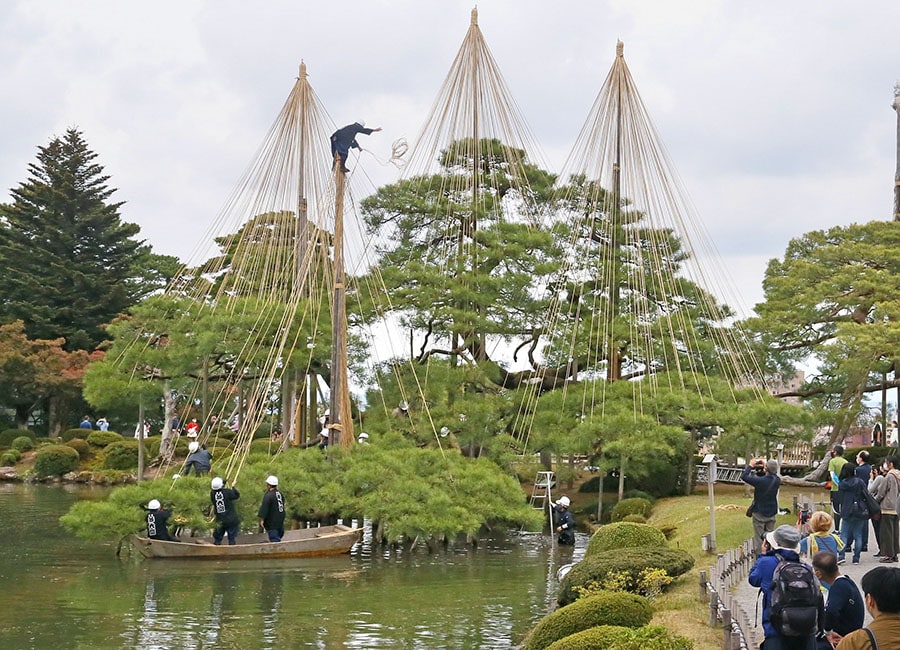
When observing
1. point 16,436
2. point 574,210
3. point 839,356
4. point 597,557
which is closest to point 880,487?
point 597,557

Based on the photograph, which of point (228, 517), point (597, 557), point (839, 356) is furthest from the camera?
point (839, 356)

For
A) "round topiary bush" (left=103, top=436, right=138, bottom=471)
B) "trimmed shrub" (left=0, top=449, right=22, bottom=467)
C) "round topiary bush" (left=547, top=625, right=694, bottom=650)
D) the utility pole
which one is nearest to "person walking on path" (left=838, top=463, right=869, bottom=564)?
"round topiary bush" (left=547, top=625, right=694, bottom=650)

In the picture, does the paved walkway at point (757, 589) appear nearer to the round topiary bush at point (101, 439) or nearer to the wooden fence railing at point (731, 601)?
the wooden fence railing at point (731, 601)

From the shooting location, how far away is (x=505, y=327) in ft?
97.9

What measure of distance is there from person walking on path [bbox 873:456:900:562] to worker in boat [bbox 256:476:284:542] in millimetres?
10932

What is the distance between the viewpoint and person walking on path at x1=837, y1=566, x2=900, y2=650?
6238mm

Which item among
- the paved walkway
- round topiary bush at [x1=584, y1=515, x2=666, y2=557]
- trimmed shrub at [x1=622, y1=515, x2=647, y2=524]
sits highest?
round topiary bush at [x1=584, y1=515, x2=666, y2=557]

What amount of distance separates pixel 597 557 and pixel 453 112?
63.6 ft

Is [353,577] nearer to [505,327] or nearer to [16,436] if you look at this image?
[505,327]

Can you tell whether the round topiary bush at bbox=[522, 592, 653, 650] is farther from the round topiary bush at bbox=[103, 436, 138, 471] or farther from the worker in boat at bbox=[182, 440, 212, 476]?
the round topiary bush at bbox=[103, 436, 138, 471]

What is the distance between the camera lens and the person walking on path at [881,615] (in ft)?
20.5

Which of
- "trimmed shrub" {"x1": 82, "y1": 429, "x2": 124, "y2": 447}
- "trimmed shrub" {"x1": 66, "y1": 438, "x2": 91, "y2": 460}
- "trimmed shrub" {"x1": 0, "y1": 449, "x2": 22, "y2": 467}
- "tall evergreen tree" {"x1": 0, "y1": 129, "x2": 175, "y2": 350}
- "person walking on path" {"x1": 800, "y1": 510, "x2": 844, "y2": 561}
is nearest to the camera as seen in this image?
"person walking on path" {"x1": 800, "y1": 510, "x2": 844, "y2": 561}

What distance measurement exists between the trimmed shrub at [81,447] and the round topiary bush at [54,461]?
4.98 ft

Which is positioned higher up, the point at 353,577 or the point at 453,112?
the point at 453,112
